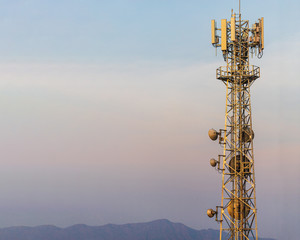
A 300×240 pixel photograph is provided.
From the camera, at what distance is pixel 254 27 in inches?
2291

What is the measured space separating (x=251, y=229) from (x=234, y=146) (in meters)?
9.39

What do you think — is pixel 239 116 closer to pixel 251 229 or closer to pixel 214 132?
pixel 214 132

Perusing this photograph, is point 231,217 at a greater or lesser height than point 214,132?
lesser

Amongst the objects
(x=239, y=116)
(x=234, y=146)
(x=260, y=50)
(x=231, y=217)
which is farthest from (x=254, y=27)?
(x=231, y=217)

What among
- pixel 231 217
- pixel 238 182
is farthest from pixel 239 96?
pixel 231 217

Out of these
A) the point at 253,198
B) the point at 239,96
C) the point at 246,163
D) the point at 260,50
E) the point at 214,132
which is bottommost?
the point at 253,198

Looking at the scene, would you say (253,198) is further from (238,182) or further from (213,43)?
(213,43)

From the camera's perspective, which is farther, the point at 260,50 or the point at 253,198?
the point at 260,50

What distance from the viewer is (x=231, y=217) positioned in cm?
5531

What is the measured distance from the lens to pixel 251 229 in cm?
5409

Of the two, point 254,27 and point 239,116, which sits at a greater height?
point 254,27

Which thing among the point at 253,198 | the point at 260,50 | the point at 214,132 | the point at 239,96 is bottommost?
the point at 253,198

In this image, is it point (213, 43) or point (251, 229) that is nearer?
A: point (251, 229)

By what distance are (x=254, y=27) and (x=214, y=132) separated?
13.6 m
